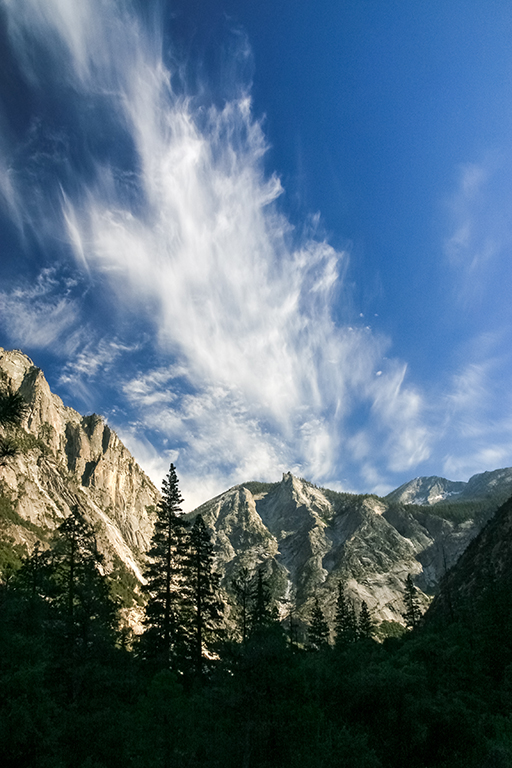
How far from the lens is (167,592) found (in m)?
25.5

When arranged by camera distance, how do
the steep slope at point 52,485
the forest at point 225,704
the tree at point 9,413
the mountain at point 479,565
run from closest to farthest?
the forest at point 225,704, the tree at point 9,413, the mountain at point 479,565, the steep slope at point 52,485

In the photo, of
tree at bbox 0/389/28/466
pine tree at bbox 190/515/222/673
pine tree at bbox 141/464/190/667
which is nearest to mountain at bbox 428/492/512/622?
pine tree at bbox 190/515/222/673

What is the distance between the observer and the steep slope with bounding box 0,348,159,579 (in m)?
127

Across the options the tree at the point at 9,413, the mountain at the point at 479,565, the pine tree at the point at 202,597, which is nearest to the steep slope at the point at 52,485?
the mountain at the point at 479,565

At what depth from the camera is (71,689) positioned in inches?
663

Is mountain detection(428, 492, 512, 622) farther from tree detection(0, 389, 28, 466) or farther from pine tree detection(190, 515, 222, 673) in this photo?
tree detection(0, 389, 28, 466)

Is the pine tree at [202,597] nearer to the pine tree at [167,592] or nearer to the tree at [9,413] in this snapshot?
the pine tree at [167,592]

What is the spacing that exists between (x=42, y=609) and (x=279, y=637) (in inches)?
675

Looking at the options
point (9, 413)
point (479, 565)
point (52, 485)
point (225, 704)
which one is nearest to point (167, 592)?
point (225, 704)

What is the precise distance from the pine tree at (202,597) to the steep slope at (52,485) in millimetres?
92042

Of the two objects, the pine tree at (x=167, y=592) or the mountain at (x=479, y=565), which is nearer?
the pine tree at (x=167, y=592)

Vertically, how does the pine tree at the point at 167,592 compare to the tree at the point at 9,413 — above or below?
below

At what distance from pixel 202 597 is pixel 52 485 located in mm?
146309

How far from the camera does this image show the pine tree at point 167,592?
2419 centimetres
